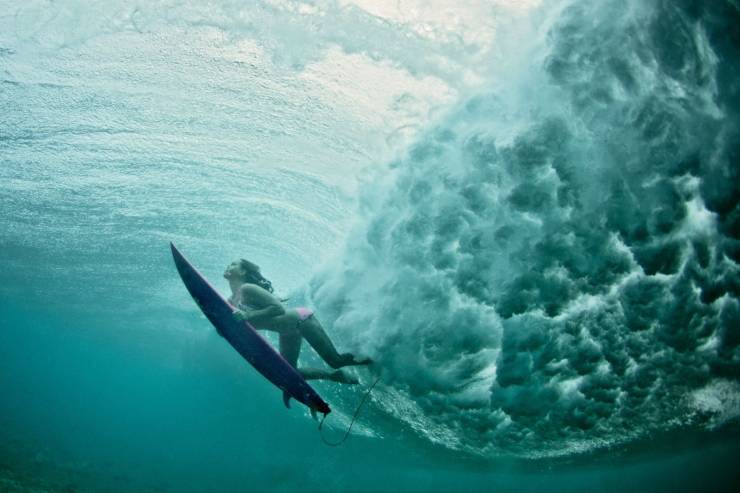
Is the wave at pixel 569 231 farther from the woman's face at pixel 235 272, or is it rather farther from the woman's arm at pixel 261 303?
the woman's face at pixel 235 272

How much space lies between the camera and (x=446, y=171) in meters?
5.37

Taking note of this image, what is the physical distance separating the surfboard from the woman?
8.5 inches

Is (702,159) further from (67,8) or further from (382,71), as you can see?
(67,8)

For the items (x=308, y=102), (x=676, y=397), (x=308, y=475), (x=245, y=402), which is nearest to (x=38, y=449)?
(x=245, y=402)

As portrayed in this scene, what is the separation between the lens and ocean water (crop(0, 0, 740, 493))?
4145mm

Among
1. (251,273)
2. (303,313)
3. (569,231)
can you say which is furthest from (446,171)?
(251,273)

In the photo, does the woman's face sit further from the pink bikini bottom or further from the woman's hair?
the pink bikini bottom

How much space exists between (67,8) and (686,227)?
9477mm

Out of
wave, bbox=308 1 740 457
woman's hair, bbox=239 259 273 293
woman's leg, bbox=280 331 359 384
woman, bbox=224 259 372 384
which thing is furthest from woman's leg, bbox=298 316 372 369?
wave, bbox=308 1 740 457

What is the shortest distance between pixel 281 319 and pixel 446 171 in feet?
11.2

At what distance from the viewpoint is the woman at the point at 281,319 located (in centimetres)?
552

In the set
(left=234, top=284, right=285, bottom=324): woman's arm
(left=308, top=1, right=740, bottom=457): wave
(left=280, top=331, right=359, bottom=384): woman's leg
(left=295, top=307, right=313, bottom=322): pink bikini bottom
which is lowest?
(left=280, top=331, right=359, bottom=384): woman's leg

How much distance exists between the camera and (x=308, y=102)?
6.27m

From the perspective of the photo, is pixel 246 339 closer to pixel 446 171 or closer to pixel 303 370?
pixel 303 370
